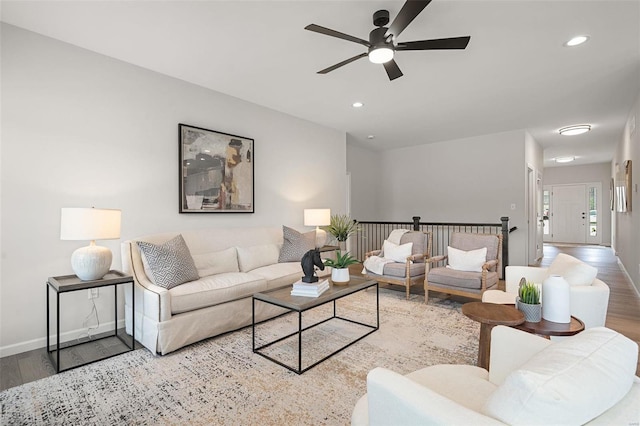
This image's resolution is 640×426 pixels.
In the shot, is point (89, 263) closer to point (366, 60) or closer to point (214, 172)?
point (214, 172)

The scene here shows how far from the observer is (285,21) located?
260cm

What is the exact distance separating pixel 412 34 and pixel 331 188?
3.38 metres

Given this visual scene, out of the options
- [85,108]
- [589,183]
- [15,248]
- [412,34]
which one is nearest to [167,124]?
[85,108]

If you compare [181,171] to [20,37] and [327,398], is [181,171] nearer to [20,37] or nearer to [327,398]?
[20,37]

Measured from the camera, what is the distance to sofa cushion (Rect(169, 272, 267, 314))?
2.74 m

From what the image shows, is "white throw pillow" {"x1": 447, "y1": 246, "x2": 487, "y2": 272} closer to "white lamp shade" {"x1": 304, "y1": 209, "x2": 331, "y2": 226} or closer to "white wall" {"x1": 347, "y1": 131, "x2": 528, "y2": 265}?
"white lamp shade" {"x1": 304, "y1": 209, "x2": 331, "y2": 226}

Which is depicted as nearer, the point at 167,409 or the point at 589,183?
the point at 167,409

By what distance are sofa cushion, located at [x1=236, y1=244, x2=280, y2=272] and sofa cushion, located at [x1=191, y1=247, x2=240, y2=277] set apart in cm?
7

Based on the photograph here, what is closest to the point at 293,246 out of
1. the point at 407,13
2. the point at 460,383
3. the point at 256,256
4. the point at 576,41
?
the point at 256,256

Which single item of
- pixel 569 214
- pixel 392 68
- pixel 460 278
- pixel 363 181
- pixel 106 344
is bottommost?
pixel 106 344

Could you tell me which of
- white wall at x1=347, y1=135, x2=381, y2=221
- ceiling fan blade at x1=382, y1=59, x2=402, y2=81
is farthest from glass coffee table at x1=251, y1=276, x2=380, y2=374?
white wall at x1=347, y1=135, x2=381, y2=221

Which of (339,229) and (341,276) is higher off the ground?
(339,229)

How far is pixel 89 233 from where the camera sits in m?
2.54

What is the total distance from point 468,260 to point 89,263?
3.99 meters
